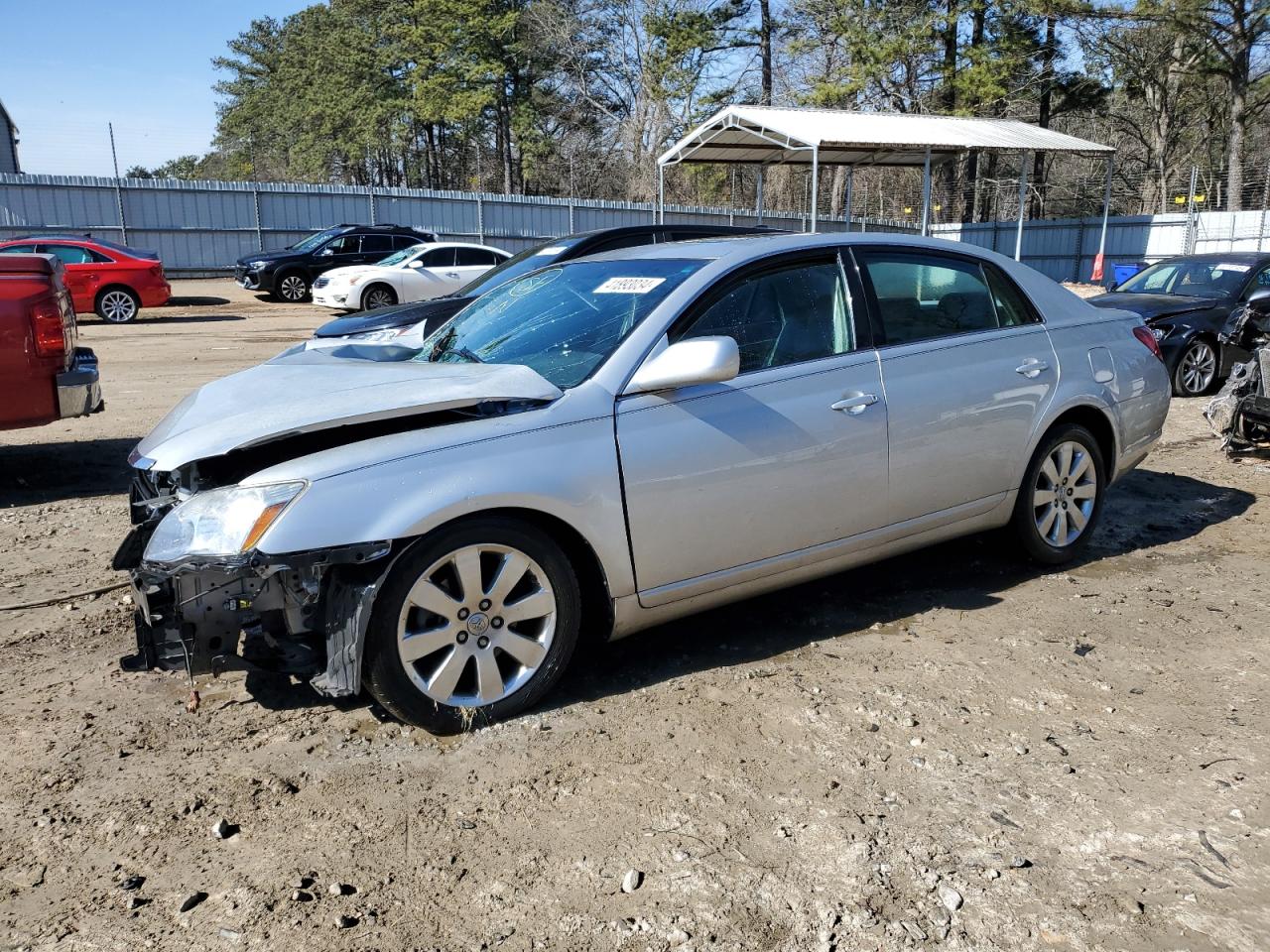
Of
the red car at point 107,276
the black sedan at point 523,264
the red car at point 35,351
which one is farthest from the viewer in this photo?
the red car at point 107,276

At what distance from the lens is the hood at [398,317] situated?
30.3 ft

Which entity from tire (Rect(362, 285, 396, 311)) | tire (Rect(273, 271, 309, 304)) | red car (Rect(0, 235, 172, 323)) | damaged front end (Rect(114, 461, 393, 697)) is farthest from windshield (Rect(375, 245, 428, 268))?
damaged front end (Rect(114, 461, 393, 697))

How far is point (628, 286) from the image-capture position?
169 inches

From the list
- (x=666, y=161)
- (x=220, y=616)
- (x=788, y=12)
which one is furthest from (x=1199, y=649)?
(x=788, y=12)

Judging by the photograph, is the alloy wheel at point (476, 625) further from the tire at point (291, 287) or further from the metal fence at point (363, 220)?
the metal fence at point (363, 220)

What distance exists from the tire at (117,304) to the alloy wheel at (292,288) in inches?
152

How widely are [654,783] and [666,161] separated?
70.9 ft

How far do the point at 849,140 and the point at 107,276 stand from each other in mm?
14258

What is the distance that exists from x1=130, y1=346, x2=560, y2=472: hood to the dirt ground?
99 centimetres

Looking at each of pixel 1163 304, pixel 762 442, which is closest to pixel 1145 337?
pixel 762 442

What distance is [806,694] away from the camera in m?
3.82

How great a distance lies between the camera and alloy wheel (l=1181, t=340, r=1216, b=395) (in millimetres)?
10875

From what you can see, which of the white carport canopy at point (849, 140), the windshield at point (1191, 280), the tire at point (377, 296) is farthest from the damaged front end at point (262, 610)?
the white carport canopy at point (849, 140)

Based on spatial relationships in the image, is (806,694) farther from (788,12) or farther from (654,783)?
(788,12)
